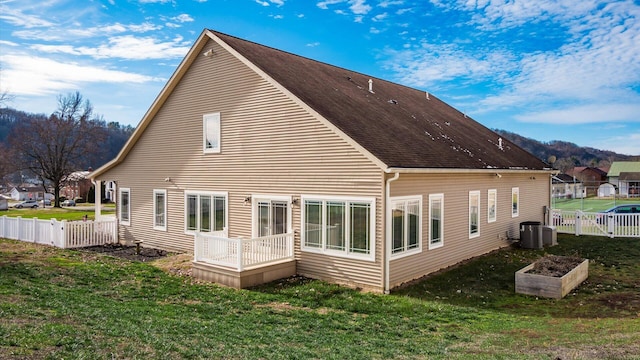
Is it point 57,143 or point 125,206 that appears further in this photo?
point 57,143

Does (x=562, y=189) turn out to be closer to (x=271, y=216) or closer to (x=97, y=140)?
(x=271, y=216)

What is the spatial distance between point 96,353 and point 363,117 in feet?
34.3

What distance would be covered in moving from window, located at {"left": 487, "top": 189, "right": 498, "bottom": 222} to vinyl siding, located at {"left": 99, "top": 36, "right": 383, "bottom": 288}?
23.9ft

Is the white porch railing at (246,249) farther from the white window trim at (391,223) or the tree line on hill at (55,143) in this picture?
the tree line on hill at (55,143)

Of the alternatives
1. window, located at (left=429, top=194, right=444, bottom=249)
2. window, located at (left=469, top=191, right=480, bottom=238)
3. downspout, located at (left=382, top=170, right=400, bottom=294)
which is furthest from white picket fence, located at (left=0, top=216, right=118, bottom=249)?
window, located at (left=469, top=191, right=480, bottom=238)

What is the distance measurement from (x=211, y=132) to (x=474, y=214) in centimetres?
964

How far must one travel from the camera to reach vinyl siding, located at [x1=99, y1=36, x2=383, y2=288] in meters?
12.1

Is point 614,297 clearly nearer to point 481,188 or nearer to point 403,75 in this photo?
point 481,188

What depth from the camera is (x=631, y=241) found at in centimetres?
1972

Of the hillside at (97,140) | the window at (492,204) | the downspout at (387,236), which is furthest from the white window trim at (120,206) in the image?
the hillside at (97,140)

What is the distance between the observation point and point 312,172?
12.8 m

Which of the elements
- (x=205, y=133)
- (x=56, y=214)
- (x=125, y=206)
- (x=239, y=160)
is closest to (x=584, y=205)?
(x=239, y=160)

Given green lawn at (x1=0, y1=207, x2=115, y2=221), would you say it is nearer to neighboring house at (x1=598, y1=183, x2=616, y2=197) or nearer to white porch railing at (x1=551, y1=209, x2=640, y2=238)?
white porch railing at (x1=551, y1=209, x2=640, y2=238)

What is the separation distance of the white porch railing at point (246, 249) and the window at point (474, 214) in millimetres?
6493
